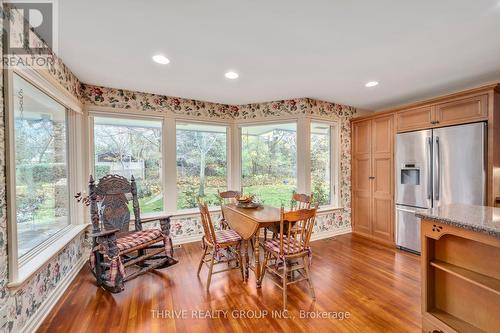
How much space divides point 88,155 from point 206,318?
248 centimetres

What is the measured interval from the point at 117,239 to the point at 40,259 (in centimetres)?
74

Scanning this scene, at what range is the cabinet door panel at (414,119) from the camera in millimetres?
2961

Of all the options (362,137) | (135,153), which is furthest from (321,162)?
(135,153)

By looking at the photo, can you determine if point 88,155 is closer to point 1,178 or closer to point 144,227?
point 144,227

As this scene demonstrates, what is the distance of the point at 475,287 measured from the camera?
4.79 ft

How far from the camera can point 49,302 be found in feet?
6.28

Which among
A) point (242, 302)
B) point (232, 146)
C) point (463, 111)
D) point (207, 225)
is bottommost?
point (242, 302)

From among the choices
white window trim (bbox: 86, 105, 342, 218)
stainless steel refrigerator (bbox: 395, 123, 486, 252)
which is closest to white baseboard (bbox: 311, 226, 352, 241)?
white window trim (bbox: 86, 105, 342, 218)

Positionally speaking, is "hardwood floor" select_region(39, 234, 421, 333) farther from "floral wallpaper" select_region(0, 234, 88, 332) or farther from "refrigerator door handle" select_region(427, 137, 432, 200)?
"refrigerator door handle" select_region(427, 137, 432, 200)

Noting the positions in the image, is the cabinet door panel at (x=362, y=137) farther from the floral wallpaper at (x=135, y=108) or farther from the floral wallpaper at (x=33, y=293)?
the floral wallpaper at (x=33, y=293)

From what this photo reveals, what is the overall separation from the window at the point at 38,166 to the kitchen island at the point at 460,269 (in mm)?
2933

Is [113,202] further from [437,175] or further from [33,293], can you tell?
[437,175]

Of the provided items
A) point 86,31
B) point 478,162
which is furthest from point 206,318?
point 478,162

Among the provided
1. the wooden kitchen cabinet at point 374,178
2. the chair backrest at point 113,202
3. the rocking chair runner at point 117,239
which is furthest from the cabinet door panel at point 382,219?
the chair backrest at point 113,202
